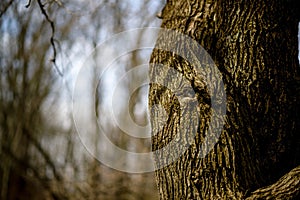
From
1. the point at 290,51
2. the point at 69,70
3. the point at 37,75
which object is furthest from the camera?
the point at 37,75

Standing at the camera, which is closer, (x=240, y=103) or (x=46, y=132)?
(x=240, y=103)

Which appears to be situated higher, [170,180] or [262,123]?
[262,123]

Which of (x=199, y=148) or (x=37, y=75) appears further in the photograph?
(x=37, y=75)

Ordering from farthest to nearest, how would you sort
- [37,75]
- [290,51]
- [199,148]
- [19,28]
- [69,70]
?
1. [37,75]
2. [19,28]
3. [69,70]
4. [290,51]
5. [199,148]

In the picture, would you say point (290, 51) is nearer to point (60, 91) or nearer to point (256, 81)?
point (256, 81)

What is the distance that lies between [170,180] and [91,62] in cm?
740

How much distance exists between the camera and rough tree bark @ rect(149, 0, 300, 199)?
204cm

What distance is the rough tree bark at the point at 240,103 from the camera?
2.04 metres

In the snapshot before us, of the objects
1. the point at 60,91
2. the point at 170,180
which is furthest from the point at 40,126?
the point at 170,180

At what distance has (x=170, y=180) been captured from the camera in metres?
2.17

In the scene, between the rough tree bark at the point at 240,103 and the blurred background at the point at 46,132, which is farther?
the blurred background at the point at 46,132

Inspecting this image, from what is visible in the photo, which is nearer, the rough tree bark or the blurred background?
the rough tree bark

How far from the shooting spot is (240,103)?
Answer: 2.09 m

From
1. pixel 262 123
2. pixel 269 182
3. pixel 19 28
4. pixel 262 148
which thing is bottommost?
pixel 269 182
